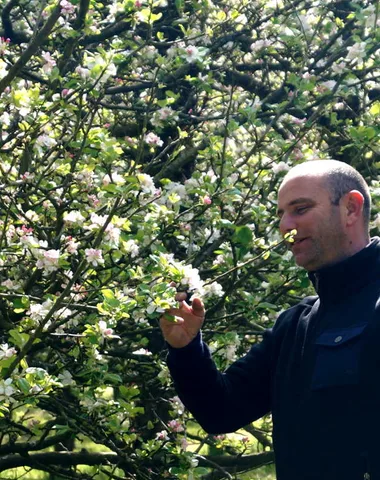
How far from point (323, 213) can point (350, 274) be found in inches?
7.4

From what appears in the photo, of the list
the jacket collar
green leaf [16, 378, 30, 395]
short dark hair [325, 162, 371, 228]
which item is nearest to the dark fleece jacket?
the jacket collar

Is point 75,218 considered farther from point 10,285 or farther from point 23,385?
point 23,385

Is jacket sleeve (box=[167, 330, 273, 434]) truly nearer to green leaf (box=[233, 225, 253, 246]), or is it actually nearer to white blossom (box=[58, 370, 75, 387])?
green leaf (box=[233, 225, 253, 246])

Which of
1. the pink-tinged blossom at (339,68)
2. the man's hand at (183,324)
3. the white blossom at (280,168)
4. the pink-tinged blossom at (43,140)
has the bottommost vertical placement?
the man's hand at (183,324)

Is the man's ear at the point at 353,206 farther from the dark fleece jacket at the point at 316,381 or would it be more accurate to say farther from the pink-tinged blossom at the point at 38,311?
the pink-tinged blossom at the point at 38,311

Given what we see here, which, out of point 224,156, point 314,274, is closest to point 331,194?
point 314,274

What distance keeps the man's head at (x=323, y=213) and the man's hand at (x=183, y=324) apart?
13.6 inches

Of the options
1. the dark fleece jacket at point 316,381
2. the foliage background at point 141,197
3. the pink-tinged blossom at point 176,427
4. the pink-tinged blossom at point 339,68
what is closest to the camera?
the dark fleece jacket at point 316,381

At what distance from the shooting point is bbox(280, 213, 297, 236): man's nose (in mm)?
2480

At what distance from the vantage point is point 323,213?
247 cm

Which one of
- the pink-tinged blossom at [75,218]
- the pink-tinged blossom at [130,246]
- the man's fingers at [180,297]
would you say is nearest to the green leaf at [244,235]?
the pink-tinged blossom at [130,246]

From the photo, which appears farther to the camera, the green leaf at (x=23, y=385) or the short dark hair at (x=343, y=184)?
the green leaf at (x=23, y=385)

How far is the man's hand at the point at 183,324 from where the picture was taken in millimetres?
2596

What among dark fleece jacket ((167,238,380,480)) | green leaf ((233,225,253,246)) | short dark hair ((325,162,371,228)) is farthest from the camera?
green leaf ((233,225,253,246))
